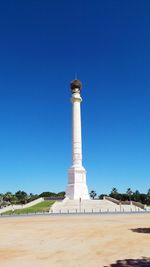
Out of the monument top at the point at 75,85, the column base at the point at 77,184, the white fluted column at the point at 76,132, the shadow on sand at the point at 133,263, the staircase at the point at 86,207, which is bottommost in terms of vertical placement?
the shadow on sand at the point at 133,263

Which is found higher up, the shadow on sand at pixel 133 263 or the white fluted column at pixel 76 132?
the white fluted column at pixel 76 132

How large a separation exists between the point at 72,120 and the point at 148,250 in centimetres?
7235

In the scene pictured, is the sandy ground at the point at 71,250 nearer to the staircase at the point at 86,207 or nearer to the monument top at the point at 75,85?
the staircase at the point at 86,207

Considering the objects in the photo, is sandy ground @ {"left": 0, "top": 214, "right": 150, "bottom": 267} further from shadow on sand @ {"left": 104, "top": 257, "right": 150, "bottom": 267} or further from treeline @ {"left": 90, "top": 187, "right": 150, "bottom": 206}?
treeline @ {"left": 90, "top": 187, "right": 150, "bottom": 206}

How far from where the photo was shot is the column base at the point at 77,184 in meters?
82.2

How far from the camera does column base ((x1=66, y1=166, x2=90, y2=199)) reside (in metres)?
82.2

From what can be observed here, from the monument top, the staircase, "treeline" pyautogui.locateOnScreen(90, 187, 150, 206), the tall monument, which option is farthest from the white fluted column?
"treeline" pyautogui.locateOnScreen(90, 187, 150, 206)

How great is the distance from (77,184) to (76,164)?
5398 millimetres

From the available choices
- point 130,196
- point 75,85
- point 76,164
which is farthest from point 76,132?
point 130,196

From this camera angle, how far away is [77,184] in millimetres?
82875

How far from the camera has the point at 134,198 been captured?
5546 inches

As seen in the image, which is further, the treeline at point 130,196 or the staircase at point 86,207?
the treeline at point 130,196

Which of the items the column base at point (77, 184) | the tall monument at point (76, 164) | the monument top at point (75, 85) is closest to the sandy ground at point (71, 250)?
the column base at point (77, 184)

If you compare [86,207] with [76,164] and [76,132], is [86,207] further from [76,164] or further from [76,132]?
[76,132]
